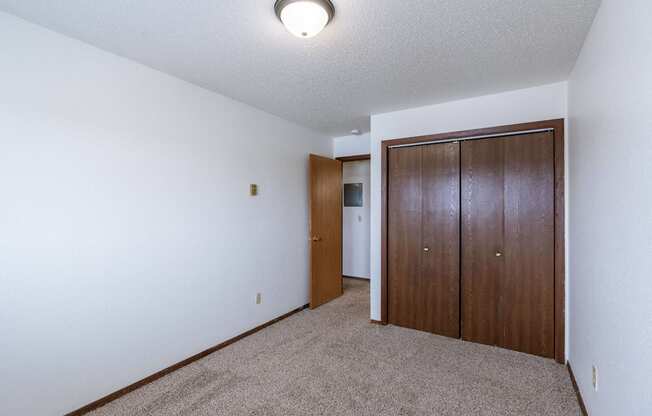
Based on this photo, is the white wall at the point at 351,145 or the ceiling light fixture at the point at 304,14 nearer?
the ceiling light fixture at the point at 304,14

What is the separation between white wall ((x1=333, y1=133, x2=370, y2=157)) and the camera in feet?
15.1

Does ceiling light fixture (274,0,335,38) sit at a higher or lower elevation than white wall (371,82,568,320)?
higher

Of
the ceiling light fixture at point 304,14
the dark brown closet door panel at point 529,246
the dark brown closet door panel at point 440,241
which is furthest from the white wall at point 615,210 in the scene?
the ceiling light fixture at point 304,14

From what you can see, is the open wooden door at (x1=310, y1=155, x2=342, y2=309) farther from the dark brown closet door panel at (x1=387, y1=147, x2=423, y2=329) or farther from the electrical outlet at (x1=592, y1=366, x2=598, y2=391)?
the electrical outlet at (x1=592, y1=366, x2=598, y2=391)

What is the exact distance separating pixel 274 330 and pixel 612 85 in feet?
11.0

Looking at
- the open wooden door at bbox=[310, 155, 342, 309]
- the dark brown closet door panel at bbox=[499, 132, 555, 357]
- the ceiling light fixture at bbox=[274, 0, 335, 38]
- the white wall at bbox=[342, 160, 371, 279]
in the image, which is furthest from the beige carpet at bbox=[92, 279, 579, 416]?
the white wall at bbox=[342, 160, 371, 279]

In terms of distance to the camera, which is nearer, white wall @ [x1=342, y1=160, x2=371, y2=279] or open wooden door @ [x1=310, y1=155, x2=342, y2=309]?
open wooden door @ [x1=310, y1=155, x2=342, y2=309]

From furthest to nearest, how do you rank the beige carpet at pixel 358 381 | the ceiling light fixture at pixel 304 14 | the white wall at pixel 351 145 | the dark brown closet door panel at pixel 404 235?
the white wall at pixel 351 145, the dark brown closet door panel at pixel 404 235, the beige carpet at pixel 358 381, the ceiling light fixture at pixel 304 14

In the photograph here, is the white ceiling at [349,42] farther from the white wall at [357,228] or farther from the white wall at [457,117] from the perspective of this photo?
the white wall at [357,228]

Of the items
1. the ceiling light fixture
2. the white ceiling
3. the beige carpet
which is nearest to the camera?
the ceiling light fixture

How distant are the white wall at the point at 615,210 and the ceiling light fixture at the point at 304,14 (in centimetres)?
130

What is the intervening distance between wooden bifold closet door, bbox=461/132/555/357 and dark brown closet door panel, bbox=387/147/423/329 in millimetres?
467

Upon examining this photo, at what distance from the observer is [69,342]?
2.02m

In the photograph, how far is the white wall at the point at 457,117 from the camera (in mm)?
2807
